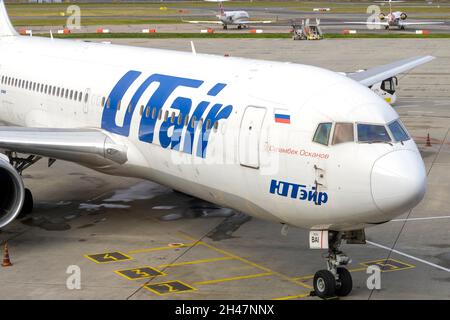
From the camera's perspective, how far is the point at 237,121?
1873 centimetres

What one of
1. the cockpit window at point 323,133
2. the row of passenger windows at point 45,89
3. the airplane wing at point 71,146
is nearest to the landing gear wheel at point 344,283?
the cockpit window at point 323,133

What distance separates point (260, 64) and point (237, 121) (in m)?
2.52

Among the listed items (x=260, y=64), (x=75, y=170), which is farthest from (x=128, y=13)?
(x=260, y=64)

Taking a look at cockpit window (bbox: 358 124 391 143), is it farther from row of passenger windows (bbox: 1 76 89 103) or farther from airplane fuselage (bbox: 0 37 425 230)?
row of passenger windows (bbox: 1 76 89 103)

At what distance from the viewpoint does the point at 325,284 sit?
58.2ft

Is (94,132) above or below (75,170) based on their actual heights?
above

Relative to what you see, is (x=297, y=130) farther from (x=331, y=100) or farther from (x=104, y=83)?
(x=104, y=83)

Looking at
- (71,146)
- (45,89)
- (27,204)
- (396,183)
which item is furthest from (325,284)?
(45,89)

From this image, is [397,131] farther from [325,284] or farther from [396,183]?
[325,284]

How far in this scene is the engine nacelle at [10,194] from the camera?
69.9 ft

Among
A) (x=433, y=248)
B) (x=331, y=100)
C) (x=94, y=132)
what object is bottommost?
(x=433, y=248)

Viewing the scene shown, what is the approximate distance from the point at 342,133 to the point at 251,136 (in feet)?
7.23

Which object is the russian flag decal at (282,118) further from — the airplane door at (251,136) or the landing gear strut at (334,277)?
the landing gear strut at (334,277)

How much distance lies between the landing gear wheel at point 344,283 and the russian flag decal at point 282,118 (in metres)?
3.34
